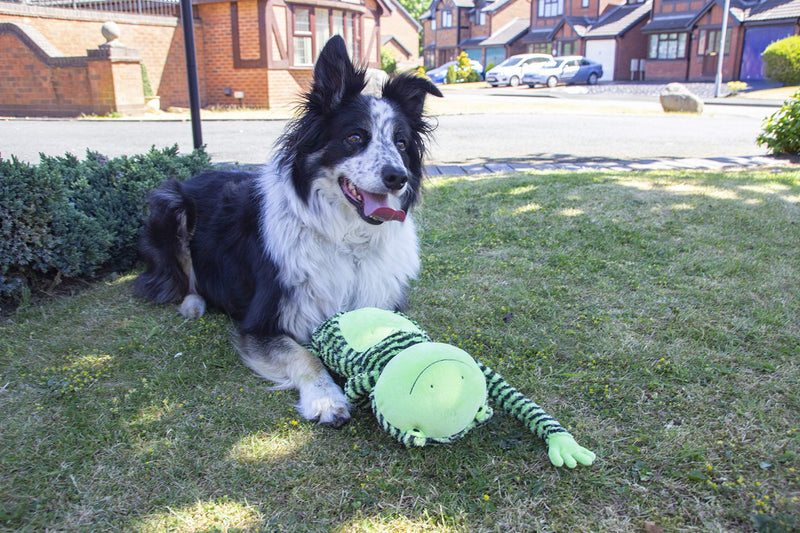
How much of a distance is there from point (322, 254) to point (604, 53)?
55.0 meters

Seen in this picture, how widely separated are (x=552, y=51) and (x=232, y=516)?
200 ft

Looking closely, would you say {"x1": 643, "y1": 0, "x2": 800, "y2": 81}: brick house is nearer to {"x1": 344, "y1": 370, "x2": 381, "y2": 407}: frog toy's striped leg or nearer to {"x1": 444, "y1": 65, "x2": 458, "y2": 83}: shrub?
{"x1": 444, "y1": 65, "x2": 458, "y2": 83}: shrub

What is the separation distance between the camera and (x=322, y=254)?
341 cm

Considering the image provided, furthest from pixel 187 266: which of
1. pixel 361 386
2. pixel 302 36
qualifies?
pixel 302 36

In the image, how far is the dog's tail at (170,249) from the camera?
430 cm

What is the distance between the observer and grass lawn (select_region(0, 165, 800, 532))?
2.26 meters

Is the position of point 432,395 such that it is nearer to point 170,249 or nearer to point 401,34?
point 170,249

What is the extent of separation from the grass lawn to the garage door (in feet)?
169

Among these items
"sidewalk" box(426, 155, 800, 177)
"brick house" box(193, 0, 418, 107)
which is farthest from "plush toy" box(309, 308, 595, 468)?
"brick house" box(193, 0, 418, 107)

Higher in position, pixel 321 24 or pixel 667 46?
pixel 667 46

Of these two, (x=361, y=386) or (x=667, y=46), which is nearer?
(x=361, y=386)

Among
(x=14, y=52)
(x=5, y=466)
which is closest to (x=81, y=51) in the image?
(x=14, y=52)

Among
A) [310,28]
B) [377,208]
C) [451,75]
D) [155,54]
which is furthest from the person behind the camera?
[451,75]

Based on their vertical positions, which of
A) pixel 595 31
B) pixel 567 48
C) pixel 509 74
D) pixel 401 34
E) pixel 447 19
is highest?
pixel 447 19
